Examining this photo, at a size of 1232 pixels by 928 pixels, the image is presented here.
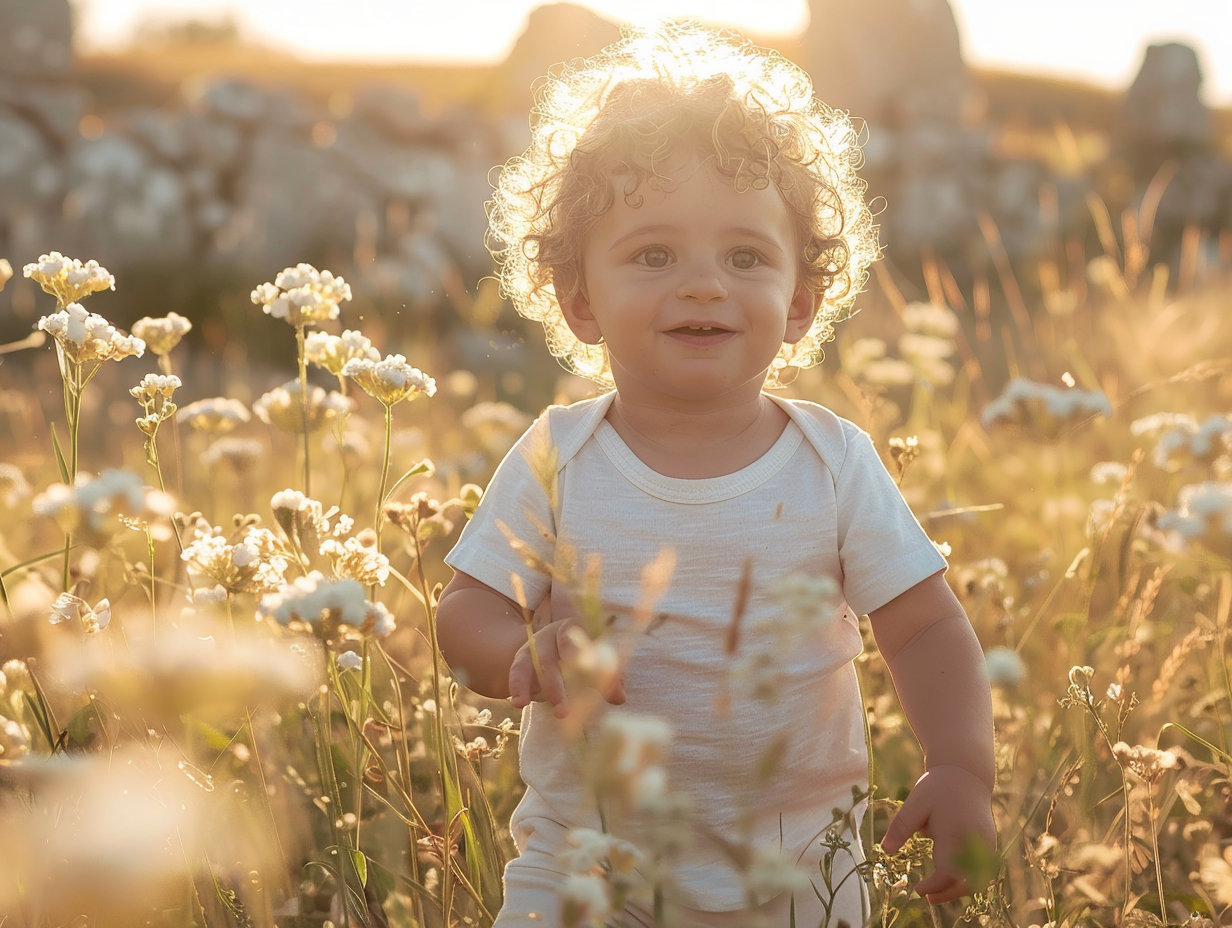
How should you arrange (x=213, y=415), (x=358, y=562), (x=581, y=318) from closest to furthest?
1. (x=358, y=562)
2. (x=581, y=318)
3. (x=213, y=415)

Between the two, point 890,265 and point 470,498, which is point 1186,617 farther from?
point 890,265

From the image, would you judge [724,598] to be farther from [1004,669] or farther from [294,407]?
[294,407]

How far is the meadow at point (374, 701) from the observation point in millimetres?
986

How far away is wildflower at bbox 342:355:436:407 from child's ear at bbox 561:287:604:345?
0.40 m

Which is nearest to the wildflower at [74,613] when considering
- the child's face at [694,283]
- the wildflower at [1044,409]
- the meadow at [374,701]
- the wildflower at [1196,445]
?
the meadow at [374,701]

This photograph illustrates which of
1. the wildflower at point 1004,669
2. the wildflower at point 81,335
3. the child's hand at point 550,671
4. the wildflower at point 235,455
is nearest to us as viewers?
the child's hand at point 550,671

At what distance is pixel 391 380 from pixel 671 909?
83cm

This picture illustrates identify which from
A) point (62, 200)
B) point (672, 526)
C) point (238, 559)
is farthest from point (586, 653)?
point (62, 200)

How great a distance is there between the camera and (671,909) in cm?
167

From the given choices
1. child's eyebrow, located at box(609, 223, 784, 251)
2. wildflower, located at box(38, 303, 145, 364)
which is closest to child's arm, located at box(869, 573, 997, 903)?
child's eyebrow, located at box(609, 223, 784, 251)

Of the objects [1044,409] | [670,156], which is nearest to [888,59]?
[1044,409]

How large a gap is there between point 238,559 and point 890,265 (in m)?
12.2

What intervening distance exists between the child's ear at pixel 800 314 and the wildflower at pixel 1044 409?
0.52m

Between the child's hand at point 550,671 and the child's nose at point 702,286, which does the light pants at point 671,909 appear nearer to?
the child's hand at point 550,671
